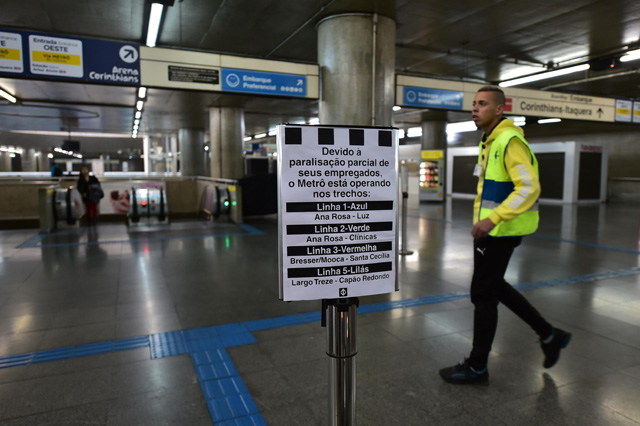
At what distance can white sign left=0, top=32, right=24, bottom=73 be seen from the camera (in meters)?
5.77

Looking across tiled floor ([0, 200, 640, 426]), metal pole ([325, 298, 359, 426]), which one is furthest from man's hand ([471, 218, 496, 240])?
metal pole ([325, 298, 359, 426])

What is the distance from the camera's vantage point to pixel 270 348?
10.6 feet

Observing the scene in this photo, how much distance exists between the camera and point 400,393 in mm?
2568

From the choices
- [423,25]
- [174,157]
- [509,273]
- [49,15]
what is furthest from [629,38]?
[174,157]

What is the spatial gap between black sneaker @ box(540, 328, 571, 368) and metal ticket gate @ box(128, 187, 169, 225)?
1026cm

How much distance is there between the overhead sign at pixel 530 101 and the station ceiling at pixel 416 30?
1.11 meters

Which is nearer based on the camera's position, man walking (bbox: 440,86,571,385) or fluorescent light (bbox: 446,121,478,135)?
man walking (bbox: 440,86,571,385)

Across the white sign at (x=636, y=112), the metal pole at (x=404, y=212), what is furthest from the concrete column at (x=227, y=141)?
the white sign at (x=636, y=112)

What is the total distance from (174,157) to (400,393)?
32612 mm

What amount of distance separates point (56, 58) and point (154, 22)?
9.42 feet

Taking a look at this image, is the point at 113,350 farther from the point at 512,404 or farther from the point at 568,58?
the point at 568,58

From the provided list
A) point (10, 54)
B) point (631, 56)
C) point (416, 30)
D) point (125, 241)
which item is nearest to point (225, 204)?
point (125, 241)

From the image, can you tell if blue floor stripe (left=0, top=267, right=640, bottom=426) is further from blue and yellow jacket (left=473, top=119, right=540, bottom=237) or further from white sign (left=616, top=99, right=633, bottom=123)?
white sign (left=616, top=99, right=633, bottom=123)

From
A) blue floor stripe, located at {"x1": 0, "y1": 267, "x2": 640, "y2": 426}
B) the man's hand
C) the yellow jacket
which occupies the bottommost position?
blue floor stripe, located at {"x1": 0, "y1": 267, "x2": 640, "y2": 426}
